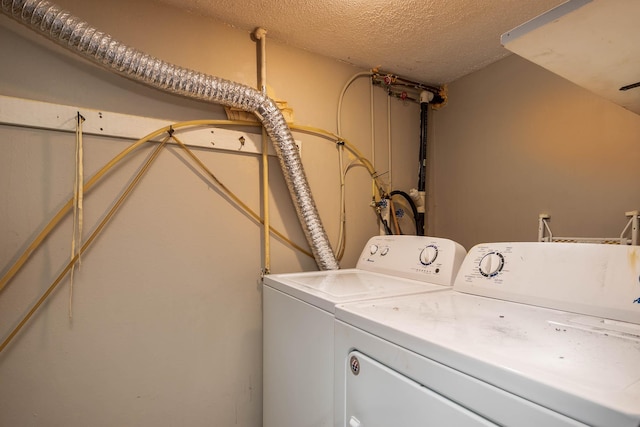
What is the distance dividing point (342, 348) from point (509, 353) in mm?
406

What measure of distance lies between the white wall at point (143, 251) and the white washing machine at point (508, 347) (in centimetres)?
73

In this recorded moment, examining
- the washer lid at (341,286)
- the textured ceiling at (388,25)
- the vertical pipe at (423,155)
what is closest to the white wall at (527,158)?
the vertical pipe at (423,155)

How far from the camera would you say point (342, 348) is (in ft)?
2.71

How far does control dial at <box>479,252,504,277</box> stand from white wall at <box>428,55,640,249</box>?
0.65 m

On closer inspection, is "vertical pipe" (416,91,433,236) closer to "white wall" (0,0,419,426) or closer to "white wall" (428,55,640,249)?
"white wall" (428,55,640,249)

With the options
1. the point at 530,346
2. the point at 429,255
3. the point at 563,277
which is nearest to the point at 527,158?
the point at 429,255

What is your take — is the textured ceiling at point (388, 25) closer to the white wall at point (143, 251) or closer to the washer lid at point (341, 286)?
the white wall at point (143, 251)

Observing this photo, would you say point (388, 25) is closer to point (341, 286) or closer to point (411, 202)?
point (411, 202)

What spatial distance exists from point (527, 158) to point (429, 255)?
0.79 meters

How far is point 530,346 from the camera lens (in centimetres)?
58

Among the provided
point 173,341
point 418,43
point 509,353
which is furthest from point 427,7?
point 173,341

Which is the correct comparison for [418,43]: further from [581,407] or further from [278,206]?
[581,407]

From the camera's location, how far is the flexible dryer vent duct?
982 millimetres

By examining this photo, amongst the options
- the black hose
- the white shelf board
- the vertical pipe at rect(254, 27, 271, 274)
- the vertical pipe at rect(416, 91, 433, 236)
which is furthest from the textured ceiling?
the black hose
